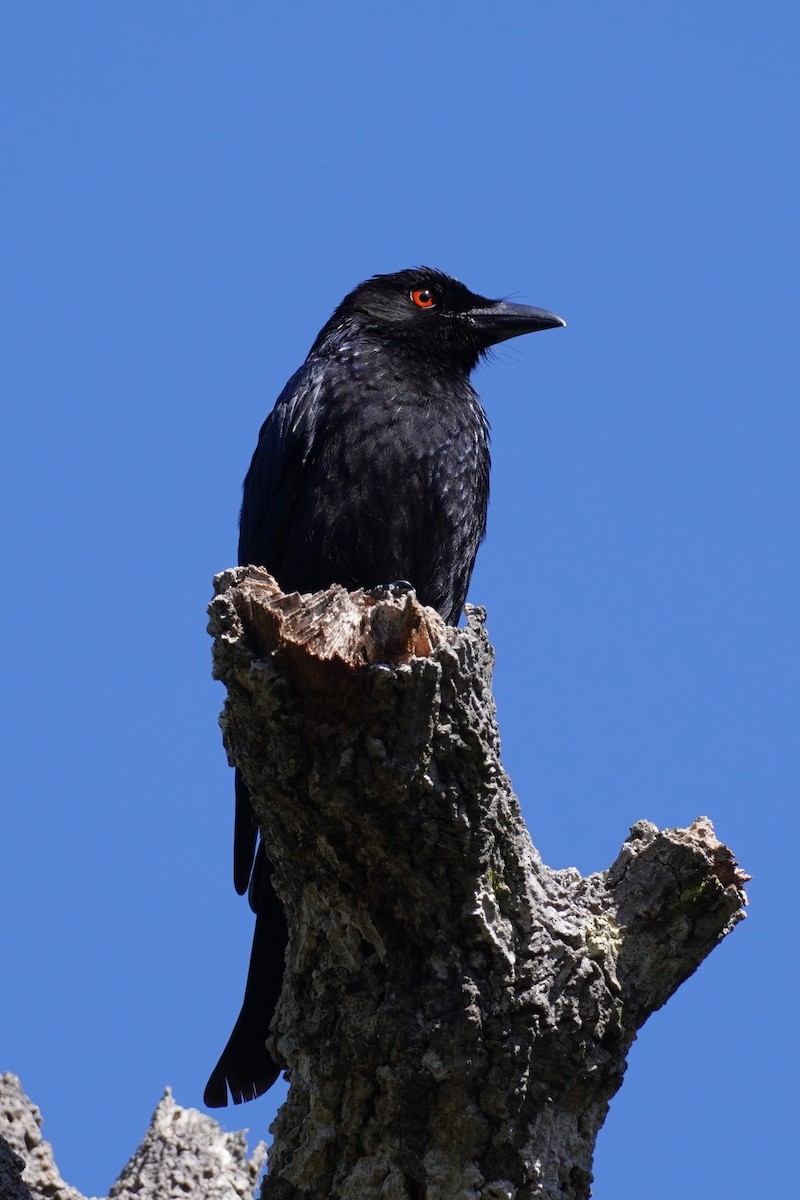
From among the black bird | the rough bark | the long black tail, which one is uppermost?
the black bird

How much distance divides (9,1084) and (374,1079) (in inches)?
65.5

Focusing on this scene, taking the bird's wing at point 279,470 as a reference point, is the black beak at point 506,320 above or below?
above

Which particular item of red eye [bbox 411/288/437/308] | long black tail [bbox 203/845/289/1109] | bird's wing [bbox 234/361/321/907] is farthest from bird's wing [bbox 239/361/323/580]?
long black tail [bbox 203/845/289/1109]

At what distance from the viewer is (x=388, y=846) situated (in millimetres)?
3887

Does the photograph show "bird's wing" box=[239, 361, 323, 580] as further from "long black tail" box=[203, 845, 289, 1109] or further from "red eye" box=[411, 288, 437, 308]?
"long black tail" box=[203, 845, 289, 1109]

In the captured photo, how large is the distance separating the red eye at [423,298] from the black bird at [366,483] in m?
0.53

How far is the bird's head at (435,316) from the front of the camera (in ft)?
22.7

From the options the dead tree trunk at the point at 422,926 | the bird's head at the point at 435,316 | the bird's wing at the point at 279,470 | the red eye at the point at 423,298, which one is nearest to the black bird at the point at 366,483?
the bird's wing at the point at 279,470

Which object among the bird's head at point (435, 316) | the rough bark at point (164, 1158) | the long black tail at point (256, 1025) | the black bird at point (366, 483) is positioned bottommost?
the rough bark at point (164, 1158)

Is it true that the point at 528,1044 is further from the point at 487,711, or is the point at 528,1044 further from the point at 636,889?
the point at 487,711

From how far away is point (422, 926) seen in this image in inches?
154

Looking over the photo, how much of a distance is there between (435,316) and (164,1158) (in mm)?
4235

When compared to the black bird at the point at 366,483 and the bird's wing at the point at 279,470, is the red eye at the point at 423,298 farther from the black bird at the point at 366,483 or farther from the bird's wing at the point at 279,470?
the bird's wing at the point at 279,470

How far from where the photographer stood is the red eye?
722 centimetres
